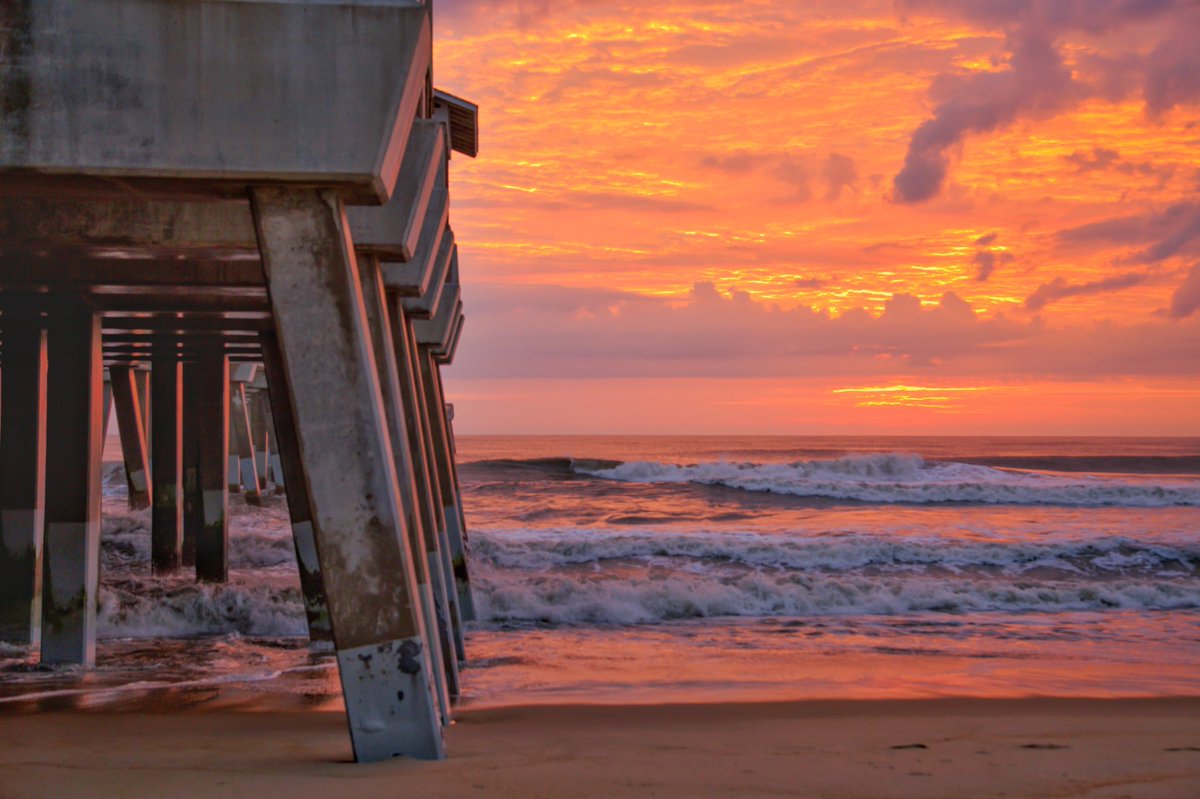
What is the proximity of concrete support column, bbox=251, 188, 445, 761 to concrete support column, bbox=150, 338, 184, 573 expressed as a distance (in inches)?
359

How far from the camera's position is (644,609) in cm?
1509

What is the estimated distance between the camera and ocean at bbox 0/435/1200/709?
31.4 ft

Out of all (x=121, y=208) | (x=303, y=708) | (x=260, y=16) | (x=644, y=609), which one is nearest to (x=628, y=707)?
(x=303, y=708)

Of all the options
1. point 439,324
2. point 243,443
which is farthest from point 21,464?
point 243,443

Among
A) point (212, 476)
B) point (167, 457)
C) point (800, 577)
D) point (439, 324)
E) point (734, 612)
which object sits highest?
point (439, 324)

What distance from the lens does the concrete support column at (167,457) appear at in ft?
48.6

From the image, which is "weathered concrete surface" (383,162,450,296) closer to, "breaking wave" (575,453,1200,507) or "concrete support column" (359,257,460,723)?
"concrete support column" (359,257,460,723)

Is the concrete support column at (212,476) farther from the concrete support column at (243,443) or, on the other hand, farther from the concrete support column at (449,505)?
the concrete support column at (243,443)

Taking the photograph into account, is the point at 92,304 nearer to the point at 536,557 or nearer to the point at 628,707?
the point at 628,707

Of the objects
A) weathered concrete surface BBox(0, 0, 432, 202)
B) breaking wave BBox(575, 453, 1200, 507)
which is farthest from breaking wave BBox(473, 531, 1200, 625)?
breaking wave BBox(575, 453, 1200, 507)

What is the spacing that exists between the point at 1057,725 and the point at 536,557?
16.0 metres

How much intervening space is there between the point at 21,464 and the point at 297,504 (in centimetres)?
311

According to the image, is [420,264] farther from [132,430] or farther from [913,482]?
[913,482]

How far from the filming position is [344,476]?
492 centimetres
